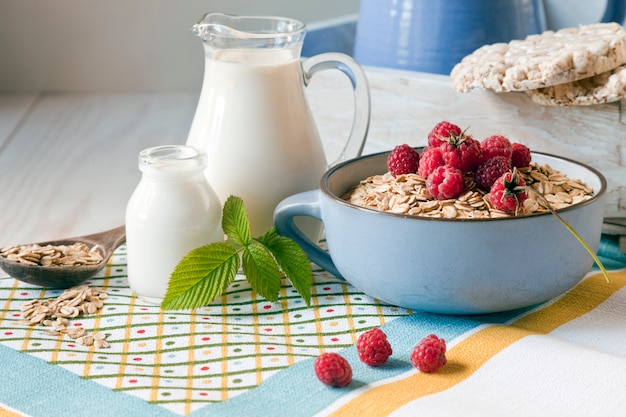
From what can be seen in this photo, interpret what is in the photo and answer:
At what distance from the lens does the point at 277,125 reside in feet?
3.47

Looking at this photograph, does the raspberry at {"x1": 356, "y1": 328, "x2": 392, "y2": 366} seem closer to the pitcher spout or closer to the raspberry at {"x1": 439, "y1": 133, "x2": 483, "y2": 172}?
the raspberry at {"x1": 439, "y1": 133, "x2": 483, "y2": 172}

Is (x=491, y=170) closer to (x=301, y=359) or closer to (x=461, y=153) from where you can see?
(x=461, y=153)

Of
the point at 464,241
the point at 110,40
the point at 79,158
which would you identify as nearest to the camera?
the point at 464,241

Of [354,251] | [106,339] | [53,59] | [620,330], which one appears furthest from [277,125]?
[53,59]

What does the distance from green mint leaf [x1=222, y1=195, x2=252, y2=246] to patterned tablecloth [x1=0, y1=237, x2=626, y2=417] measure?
0.07m

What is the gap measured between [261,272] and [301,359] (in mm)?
160

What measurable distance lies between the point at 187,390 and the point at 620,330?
44 cm

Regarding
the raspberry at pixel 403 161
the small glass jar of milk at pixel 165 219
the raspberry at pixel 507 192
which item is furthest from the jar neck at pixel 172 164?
the raspberry at pixel 507 192

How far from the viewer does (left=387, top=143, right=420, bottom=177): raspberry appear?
95 centimetres

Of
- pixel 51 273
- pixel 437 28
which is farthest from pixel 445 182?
pixel 437 28

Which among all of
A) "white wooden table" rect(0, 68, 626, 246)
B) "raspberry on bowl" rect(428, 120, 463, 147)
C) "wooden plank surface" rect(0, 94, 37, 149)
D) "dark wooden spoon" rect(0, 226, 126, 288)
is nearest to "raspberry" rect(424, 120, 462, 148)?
"raspberry on bowl" rect(428, 120, 463, 147)

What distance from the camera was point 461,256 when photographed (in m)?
0.85

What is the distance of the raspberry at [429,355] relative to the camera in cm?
78

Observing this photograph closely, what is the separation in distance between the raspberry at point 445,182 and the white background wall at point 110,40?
1319 millimetres
